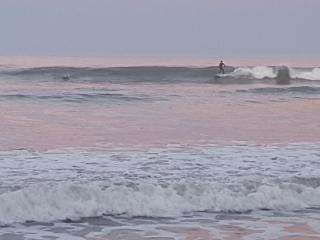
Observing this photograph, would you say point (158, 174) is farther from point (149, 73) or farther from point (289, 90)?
point (149, 73)

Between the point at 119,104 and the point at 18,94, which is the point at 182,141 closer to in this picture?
the point at 119,104

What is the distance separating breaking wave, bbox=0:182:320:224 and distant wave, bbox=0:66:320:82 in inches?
968

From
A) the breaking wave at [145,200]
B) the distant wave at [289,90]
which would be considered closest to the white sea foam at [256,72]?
the distant wave at [289,90]

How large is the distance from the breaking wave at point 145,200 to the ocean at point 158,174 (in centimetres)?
1

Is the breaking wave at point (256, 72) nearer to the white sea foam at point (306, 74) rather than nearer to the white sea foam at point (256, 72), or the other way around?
the white sea foam at point (256, 72)

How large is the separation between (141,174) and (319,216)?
87.1 inches

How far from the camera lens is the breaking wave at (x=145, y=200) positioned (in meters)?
6.14

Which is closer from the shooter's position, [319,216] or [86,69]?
[319,216]

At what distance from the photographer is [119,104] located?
18.4 meters

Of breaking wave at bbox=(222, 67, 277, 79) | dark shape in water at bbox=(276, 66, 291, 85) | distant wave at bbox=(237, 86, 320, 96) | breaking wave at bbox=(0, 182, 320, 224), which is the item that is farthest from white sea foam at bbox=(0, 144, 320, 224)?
breaking wave at bbox=(222, 67, 277, 79)

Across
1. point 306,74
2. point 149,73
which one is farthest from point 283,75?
point 149,73

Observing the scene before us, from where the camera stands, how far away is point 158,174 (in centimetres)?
773

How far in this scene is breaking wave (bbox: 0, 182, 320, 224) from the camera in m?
6.14

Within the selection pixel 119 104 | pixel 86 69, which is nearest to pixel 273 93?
pixel 119 104
